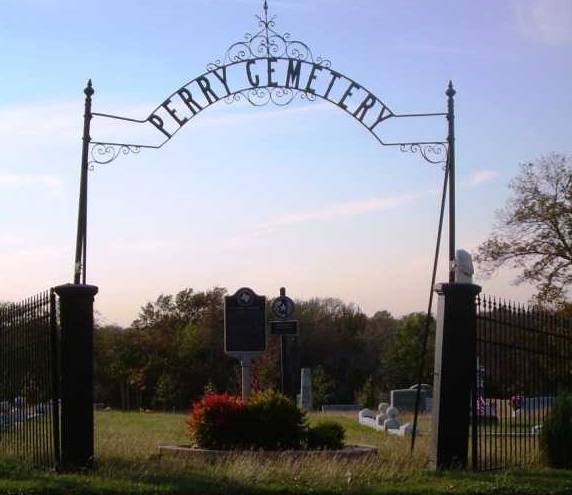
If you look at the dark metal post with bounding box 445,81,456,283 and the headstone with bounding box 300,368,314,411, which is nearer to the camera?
the dark metal post with bounding box 445,81,456,283

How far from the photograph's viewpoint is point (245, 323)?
19.4m

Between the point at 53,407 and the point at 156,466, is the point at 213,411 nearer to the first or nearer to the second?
the point at 156,466

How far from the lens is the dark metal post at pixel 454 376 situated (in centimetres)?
1368

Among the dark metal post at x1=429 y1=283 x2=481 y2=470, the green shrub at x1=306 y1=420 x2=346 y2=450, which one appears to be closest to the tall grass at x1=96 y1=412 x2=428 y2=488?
the dark metal post at x1=429 y1=283 x2=481 y2=470

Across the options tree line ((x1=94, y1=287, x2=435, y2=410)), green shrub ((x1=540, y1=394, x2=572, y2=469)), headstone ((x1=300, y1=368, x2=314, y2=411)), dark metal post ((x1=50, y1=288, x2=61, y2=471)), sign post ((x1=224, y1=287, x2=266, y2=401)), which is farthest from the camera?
tree line ((x1=94, y1=287, x2=435, y2=410))

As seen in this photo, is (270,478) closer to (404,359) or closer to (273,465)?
(273,465)

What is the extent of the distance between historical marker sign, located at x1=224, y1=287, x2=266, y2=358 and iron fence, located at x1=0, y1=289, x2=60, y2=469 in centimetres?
512

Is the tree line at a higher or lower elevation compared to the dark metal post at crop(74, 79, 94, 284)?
lower

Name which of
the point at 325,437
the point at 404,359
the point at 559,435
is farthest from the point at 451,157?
the point at 404,359

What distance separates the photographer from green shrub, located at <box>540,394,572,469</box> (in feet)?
46.4

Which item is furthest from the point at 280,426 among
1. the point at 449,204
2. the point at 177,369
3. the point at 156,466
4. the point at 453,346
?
the point at 177,369

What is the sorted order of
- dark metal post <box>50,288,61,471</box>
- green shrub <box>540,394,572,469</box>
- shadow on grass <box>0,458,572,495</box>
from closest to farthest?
shadow on grass <box>0,458,572,495</box> < dark metal post <box>50,288,61,471</box> < green shrub <box>540,394,572,469</box>

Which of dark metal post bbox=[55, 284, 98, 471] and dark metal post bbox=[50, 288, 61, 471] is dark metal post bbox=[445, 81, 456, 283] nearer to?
dark metal post bbox=[55, 284, 98, 471]

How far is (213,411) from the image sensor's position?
1559 cm
